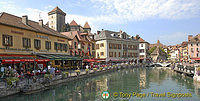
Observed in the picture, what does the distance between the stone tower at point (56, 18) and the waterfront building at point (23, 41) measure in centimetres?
6622

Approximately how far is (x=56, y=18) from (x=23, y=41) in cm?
7472

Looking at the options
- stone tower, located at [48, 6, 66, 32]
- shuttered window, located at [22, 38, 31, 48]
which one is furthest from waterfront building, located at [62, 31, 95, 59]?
stone tower, located at [48, 6, 66, 32]

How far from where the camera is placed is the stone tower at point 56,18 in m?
97.2

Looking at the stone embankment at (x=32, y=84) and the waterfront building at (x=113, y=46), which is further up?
the waterfront building at (x=113, y=46)

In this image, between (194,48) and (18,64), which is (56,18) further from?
(18,64)

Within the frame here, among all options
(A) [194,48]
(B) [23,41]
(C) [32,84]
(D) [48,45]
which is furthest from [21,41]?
(A) [194,48]

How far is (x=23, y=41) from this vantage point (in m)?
25.4

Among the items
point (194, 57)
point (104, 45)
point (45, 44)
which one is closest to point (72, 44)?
point (45, 44)

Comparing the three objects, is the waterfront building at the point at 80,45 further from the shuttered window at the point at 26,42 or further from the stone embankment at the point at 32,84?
the stone embankment at the point at 32,84

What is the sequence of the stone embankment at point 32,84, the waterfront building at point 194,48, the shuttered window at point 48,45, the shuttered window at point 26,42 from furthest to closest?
the waterfront building at point 194,48
the shuttered window at point 48,45
the shuttered window at point 26,42
the stone embankment at point 32,84

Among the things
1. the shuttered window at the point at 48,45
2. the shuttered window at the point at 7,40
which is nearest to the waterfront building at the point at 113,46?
the shuttered window at the point at 48,45

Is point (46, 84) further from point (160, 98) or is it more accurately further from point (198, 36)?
point (198, 36)

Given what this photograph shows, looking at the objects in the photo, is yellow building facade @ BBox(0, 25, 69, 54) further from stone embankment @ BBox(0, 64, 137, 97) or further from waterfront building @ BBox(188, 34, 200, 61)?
waterfront building @ BBox(188, 34, 200, 61)

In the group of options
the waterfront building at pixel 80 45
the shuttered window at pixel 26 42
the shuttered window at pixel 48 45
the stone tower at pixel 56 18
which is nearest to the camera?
the shuttered window at pixel 26 42
